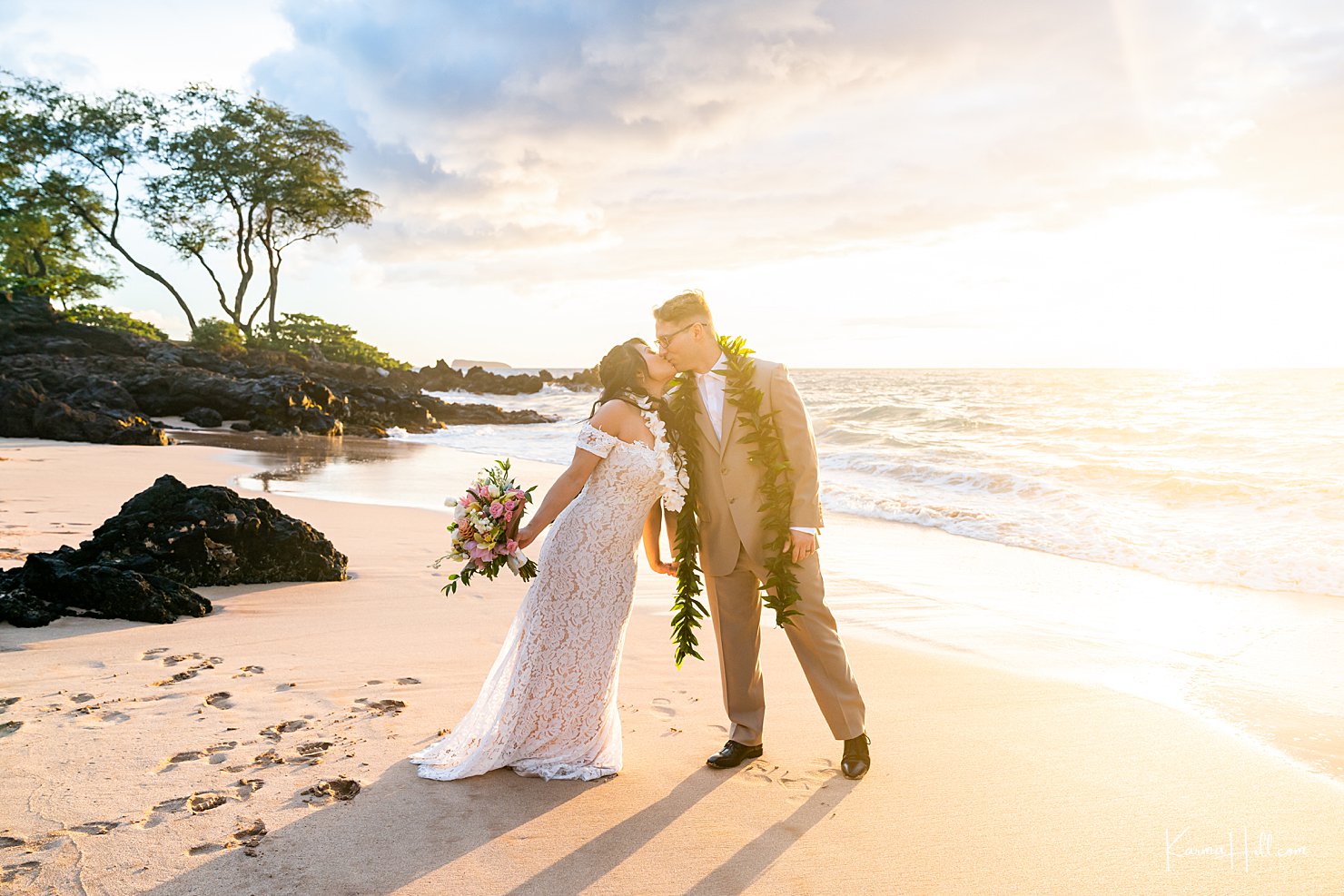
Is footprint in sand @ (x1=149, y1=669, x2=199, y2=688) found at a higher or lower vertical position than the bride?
lower

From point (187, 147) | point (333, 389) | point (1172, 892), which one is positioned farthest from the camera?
point (187, 147)

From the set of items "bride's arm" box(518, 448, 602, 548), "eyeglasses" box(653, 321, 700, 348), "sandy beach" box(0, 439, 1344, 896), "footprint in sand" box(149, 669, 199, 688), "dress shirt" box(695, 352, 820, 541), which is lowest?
"sandy beach" box(0, 439, 1344, 896)

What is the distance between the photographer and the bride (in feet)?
12.7

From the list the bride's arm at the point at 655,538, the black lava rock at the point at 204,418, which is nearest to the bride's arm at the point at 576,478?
the bride's arm at the point at 655,538

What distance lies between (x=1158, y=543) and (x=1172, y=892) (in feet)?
26.9

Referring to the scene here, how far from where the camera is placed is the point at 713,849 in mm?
3279

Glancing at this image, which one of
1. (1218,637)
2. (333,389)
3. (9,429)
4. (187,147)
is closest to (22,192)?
(187,147)

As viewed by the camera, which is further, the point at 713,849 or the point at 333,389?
the point at 333,389

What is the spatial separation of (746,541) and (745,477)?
1.00 feet

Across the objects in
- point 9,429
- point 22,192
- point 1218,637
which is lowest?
point 1218,637

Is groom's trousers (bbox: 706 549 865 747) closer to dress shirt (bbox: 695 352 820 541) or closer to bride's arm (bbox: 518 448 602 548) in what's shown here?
dress shirt (bbox: 695 352 820 541)

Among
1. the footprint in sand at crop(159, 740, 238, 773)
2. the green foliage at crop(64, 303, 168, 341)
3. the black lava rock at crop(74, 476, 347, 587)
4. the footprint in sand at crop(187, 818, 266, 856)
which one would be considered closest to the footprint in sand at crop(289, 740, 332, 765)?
the footprint in sand at crop(159, 740, 238, 773)

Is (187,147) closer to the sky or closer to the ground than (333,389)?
closer to the sky

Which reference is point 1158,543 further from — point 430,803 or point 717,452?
point 430,803
